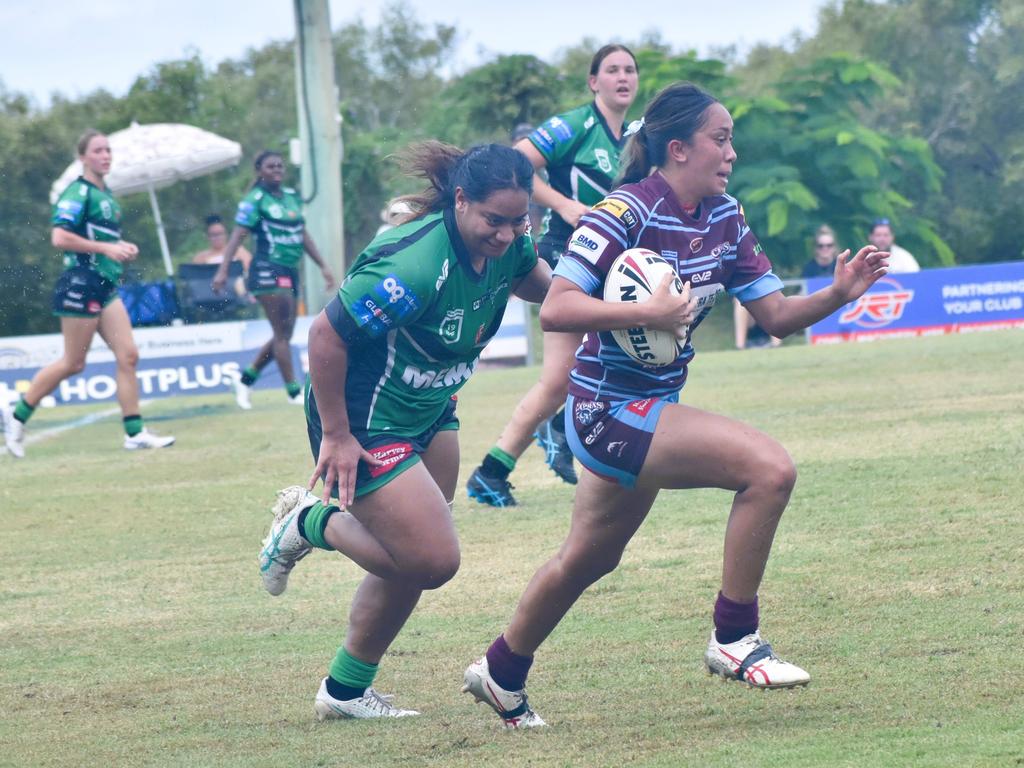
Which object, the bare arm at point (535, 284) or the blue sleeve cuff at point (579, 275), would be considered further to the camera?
the bare arm at point (535, 284)

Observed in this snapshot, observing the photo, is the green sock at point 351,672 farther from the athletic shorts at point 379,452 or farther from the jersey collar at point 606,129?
the jersey collar at point 606,129

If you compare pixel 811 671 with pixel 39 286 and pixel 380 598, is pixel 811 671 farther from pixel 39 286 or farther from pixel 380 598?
pixel 39 286

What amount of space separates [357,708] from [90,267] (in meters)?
7.49

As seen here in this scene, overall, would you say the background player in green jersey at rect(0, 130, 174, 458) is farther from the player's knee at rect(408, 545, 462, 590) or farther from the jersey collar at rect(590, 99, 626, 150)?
the player's knee at rect(408, 545, 462, 590)

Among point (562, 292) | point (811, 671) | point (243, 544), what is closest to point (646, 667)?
point (811, 671)

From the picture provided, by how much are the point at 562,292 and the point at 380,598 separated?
1.17 metres

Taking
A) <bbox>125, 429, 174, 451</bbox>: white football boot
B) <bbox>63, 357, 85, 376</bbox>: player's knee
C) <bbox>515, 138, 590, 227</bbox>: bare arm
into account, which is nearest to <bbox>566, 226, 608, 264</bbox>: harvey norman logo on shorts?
<bbox>515, 138, 590, 227</bbox>: bare arm

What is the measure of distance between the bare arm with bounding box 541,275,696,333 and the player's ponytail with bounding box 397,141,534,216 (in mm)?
343

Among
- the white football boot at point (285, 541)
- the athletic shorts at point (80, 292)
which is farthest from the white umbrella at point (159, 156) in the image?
the white football boot at point (285, 541)

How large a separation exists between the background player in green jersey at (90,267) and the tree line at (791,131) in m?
13.5

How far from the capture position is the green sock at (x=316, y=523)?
195 inches

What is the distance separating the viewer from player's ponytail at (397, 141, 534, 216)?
4.55 m

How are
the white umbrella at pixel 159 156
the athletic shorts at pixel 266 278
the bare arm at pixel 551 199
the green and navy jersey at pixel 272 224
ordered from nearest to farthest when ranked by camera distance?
1. the bare arm at pixel 551 199
2. the athletic shorts at pixel 266 278
3. the green and navy jersey at pixel 272 224
4. the white umbrella at pixel 159 156

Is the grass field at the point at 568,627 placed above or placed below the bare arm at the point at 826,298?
below
